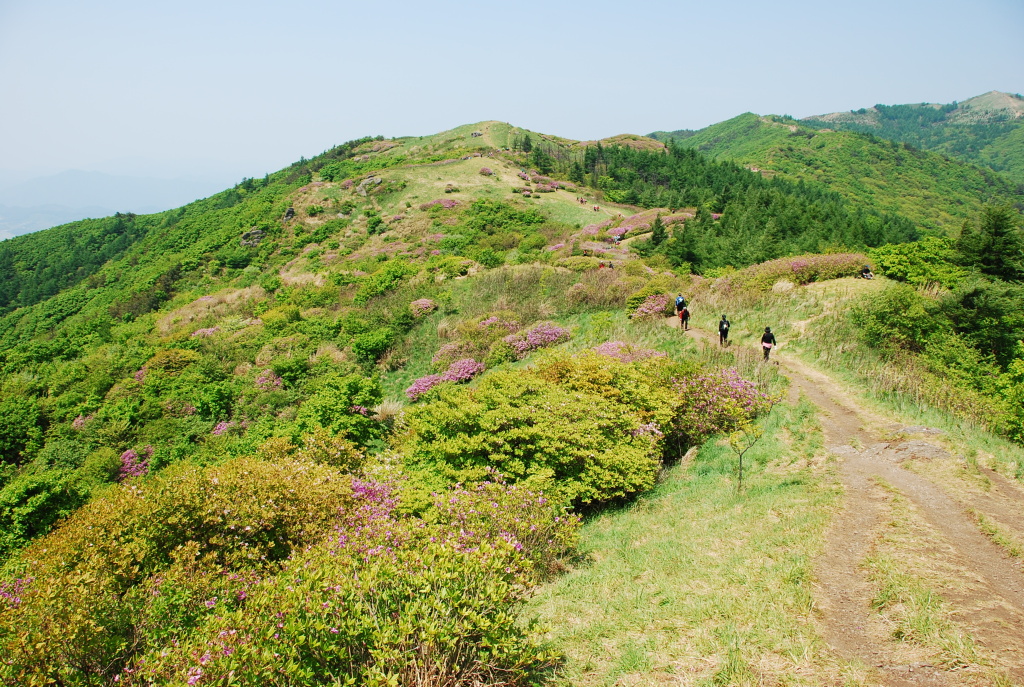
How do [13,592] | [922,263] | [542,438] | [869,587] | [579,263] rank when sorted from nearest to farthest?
[13,592] → [869,587] → [542,438] → [922,263] → [579,263]

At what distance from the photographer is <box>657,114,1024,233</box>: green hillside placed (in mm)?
89938

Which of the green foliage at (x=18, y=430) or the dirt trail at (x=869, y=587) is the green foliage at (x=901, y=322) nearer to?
the dirt trail at (x=869, y=587)

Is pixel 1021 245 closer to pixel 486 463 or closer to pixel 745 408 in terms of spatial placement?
pixel 745 408

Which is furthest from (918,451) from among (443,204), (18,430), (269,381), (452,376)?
(443,204)

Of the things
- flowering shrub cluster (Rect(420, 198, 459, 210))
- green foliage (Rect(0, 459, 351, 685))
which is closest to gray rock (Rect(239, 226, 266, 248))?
flowering shrub cluster (Rect(420, 198, 459, 210))

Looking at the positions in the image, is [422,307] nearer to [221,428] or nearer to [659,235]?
[221,428]

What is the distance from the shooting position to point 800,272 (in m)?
21.1

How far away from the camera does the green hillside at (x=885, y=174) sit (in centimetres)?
8994

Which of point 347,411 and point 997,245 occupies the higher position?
point 997,245

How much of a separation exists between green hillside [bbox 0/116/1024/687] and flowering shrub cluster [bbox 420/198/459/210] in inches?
529

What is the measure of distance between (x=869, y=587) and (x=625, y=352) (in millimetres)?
9036

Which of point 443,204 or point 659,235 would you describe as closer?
point 659,235

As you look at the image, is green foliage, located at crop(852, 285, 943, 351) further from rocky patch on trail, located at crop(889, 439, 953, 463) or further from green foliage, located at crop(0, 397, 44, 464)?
green foliage, located at crop(0, 397, 44, 464)

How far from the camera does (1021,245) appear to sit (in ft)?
55.6
